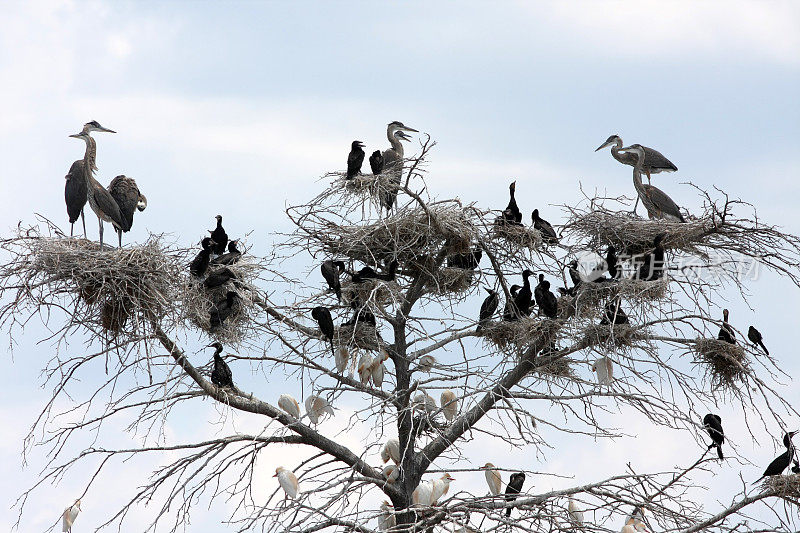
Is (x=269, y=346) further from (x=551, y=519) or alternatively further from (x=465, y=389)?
(x=551, y=519)

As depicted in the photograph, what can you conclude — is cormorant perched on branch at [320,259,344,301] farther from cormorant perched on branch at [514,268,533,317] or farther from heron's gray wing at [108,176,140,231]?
heron's gray wing at [108,176,140,231]

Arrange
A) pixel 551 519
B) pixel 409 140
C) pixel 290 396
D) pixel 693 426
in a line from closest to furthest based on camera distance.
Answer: pixel 551 519 → pixel 693 426 → pixel 290 396 → pixel 409 140

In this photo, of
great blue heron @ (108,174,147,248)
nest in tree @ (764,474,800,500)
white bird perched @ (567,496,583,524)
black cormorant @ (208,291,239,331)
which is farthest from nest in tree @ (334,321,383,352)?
nest in tree @ (764,474,800,500)

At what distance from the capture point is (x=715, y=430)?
10.9m

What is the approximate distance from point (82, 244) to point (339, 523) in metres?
3.59

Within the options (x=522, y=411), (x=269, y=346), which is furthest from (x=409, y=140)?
(x=522, y=411)

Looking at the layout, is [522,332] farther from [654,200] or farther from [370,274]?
[654,200]

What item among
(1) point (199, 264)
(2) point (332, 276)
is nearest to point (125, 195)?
(1) point (199, 264)

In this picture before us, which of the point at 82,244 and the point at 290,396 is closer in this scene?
the point at 82,244

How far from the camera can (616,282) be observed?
445 inches

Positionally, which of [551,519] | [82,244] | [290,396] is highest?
[82,244]

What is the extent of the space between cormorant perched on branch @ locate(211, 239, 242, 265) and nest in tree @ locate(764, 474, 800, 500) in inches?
221

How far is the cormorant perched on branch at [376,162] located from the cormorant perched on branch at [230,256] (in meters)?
1.78

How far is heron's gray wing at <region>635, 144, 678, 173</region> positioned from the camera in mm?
14000
